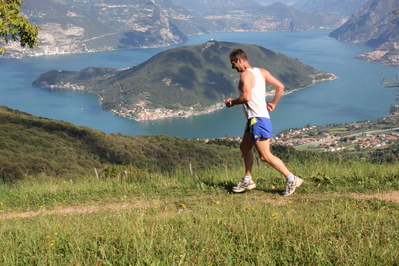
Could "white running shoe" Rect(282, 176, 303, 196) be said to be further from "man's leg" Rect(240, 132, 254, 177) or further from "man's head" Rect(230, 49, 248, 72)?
"man's head" Rect(230, 49, 248, 72)

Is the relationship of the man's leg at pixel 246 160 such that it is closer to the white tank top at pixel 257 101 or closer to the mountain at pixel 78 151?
the white tank top at pixel 257 101

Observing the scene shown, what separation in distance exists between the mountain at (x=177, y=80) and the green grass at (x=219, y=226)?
282ft

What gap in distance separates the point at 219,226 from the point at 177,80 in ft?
376

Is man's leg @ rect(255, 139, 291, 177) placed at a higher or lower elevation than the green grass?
higher

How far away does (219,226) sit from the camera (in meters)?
2.64

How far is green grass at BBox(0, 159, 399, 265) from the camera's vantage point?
220 centimetres

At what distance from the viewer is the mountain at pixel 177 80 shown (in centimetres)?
9988

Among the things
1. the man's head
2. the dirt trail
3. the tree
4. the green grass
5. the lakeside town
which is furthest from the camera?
the lakeside town

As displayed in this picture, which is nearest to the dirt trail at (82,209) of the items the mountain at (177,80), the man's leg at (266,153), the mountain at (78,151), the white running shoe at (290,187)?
the white running shoe at (290,187)

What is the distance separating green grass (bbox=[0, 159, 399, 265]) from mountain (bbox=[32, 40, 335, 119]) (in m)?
86.0

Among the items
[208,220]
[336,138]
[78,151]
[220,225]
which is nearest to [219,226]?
[220,225]

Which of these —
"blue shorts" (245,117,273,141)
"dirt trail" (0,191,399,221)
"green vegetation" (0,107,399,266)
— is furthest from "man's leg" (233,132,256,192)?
"dirt trail" (0,191,399,221)

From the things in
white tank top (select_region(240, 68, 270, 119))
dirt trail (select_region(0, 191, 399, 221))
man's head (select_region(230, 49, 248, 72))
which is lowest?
dirt trail (select_region(0, 191, 399, 221))

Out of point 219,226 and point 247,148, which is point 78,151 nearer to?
point 247,148
